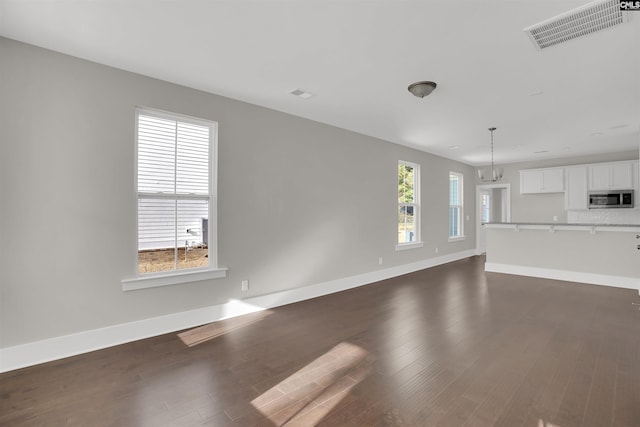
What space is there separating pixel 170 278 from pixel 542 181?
28.5ft

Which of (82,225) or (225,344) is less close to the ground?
(82,225)

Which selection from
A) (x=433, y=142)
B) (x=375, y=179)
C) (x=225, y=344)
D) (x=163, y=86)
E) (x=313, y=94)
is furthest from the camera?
(x=433, y=142)

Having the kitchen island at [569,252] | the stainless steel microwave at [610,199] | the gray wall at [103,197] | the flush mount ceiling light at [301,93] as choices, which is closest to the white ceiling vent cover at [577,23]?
the flush mount ceiling light at [301,93]

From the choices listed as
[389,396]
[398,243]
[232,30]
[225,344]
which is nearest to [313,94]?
[232,30]

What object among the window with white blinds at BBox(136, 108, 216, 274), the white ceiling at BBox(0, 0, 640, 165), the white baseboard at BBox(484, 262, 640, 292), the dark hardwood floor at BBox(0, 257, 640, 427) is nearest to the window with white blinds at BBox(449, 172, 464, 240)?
the white baseboard at BBox(484, 262, 640, 292)

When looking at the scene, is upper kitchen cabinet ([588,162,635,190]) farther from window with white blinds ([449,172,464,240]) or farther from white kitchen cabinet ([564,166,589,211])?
window with white blinds ([449,172,464,240])

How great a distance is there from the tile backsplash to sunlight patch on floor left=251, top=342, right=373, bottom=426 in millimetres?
7540

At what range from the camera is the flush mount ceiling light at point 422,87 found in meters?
3.24

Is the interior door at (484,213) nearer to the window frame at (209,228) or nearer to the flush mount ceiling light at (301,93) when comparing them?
the flush mount ceiling light at (301,93)

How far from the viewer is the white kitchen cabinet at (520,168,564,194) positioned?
24.4ft

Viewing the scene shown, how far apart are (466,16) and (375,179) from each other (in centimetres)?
361

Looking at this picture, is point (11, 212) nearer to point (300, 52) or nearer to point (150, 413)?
point (150, 413)

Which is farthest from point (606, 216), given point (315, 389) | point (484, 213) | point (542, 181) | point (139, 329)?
point (139, 329)

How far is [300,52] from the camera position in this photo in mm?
2680
